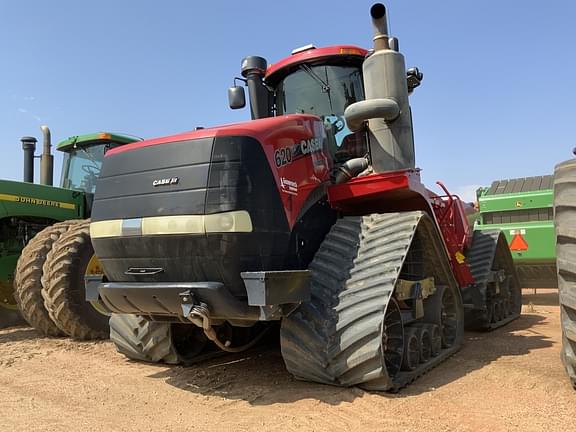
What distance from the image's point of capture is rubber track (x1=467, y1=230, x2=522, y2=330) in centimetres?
646

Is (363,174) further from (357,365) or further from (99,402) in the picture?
(99,402)

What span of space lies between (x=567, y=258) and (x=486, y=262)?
373 cm

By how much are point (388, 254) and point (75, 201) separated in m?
5.92

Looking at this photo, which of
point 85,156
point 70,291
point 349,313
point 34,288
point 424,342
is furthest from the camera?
point 85,156

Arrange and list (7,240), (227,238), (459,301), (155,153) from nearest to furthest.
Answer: (227,238), (155,153), (459,301), (7,240)

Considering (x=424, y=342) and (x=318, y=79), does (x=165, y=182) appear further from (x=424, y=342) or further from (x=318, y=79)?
(x=424, y=342)

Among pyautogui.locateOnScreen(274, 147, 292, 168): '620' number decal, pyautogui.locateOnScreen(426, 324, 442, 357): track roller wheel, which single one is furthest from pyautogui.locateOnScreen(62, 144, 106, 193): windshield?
pyautogui.locateOnScreen(426, 324, 442, 357): track roller wheel

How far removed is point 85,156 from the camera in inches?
337

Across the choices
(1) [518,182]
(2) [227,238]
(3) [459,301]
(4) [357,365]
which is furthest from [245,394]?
(1) [518,182]

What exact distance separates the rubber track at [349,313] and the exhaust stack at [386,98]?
2.20 feet

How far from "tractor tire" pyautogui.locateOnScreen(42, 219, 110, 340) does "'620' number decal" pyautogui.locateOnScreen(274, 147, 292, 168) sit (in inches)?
130

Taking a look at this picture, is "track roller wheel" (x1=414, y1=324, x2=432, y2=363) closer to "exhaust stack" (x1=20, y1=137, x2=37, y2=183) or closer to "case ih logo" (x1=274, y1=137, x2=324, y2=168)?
"case ih logo" (x1=274, y1=137, x2=324, y2=168)

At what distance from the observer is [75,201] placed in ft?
26.8

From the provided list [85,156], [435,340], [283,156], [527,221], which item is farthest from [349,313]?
[527,221]
